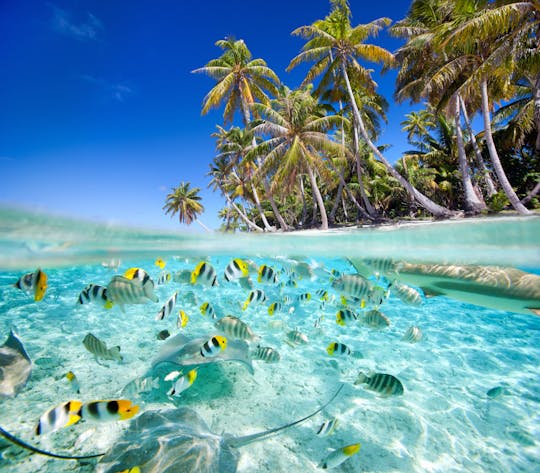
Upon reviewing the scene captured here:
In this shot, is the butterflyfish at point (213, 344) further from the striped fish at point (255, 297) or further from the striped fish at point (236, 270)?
the striped fish at point (255, 297)

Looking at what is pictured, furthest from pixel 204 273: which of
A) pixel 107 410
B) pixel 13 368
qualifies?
pixel 13 368

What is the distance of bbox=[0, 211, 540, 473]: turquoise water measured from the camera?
4.31 metres

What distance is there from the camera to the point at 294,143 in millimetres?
20656

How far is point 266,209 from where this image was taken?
4241 cm

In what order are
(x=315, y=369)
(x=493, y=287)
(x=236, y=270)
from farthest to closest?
(x=315, y=369), (x=493, y=287), (x=236, y=270)

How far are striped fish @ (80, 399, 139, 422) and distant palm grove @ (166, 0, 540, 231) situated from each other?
1653 centimetres

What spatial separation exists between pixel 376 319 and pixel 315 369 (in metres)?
2.47

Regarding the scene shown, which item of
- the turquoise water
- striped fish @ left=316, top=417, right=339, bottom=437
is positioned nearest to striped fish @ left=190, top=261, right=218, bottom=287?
the turquoise water

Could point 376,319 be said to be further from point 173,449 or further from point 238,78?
point 238,78

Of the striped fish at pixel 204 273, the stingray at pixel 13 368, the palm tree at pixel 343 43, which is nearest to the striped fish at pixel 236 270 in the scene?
the striped fish at pixel 204 273

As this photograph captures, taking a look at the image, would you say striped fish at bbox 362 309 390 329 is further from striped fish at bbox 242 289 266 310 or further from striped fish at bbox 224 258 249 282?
striped fish at bbox 224 258 249 282

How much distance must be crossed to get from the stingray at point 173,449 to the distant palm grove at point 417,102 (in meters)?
15.6

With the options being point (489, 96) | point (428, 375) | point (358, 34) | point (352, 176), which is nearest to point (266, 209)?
point (352, 176)

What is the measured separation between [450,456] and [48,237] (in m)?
9.99
